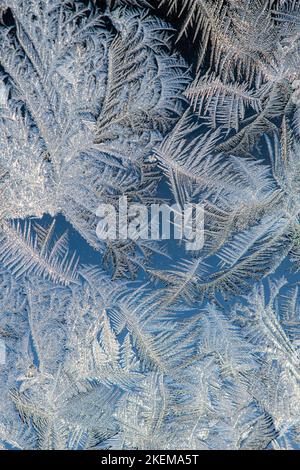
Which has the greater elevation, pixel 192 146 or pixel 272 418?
pixel 192 146

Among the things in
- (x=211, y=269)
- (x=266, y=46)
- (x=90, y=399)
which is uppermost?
(x=266, y=46)

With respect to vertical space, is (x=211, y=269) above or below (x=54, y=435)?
above

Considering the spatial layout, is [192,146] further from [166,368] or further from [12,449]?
[12,449]

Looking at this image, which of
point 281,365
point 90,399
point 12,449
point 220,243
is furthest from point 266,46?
point 12,449

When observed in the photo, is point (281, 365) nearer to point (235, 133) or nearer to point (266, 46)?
point (235, 133)
